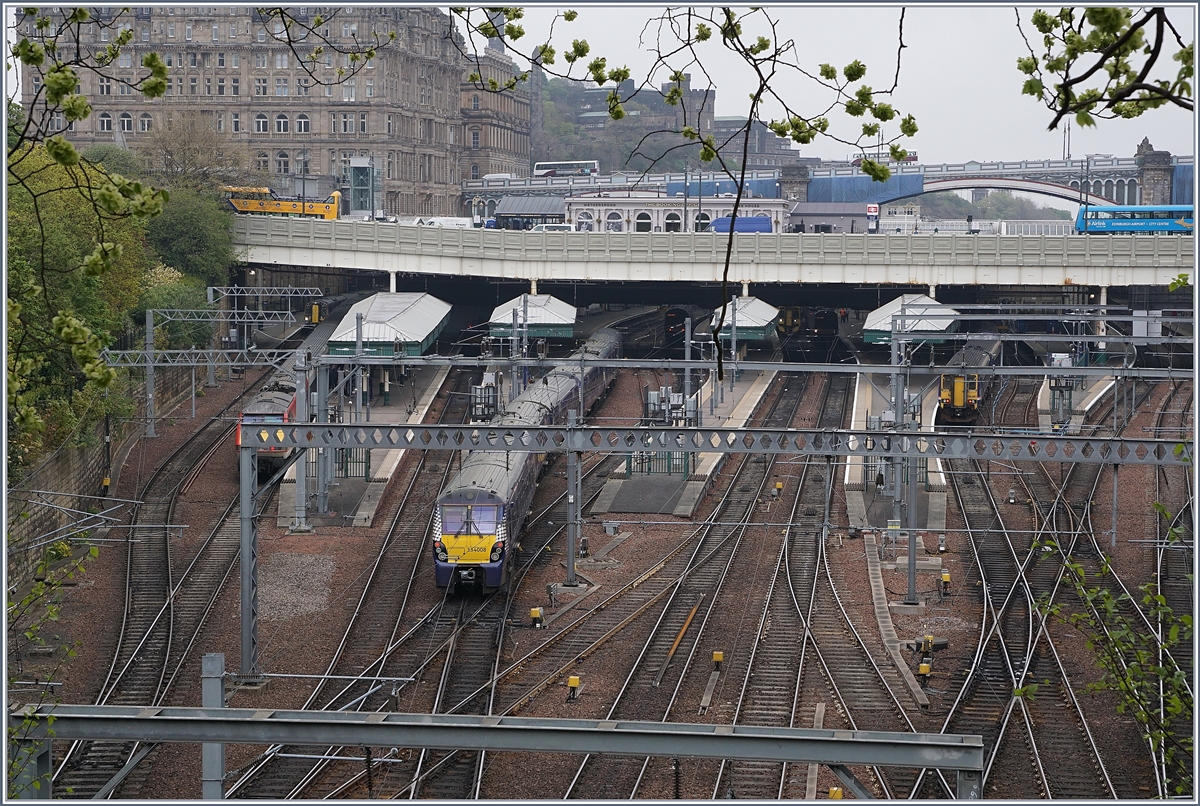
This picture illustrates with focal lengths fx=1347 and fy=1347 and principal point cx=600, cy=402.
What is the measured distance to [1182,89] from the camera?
307 inches

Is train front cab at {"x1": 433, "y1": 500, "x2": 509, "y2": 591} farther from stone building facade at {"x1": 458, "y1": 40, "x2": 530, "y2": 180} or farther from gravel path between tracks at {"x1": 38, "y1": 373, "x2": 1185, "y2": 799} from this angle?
stone building facade at {"x1": 458, "y1": 40, "x2": 530, "y2": 180}

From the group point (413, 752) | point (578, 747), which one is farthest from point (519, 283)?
point (578, 747)

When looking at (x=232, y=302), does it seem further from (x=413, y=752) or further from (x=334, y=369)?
(x=413, y=752)

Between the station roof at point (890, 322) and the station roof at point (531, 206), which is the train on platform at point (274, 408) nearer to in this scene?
the station roof at point (890, 322)

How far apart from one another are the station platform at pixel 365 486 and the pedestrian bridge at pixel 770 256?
8.63 m

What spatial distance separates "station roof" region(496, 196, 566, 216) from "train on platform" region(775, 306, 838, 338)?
103 feet

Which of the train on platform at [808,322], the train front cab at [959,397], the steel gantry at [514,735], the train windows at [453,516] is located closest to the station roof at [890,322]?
the train front cab at [959,397]

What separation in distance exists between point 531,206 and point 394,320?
52700 millimetres

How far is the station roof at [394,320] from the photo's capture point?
4844 cm

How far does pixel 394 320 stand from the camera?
5038 centimetres

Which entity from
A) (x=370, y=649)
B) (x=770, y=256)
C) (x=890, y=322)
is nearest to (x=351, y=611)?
(x=370, y=649)

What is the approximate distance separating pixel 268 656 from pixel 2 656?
53.0 ft

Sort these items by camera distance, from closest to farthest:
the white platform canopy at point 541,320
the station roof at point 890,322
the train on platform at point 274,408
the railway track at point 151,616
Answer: the railway track at point 151,616 → the train on platform at point 274,408 → the station roof at point 890,322 → the white platform canopy at point 541,320

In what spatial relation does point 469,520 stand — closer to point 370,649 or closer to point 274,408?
point 370,649
